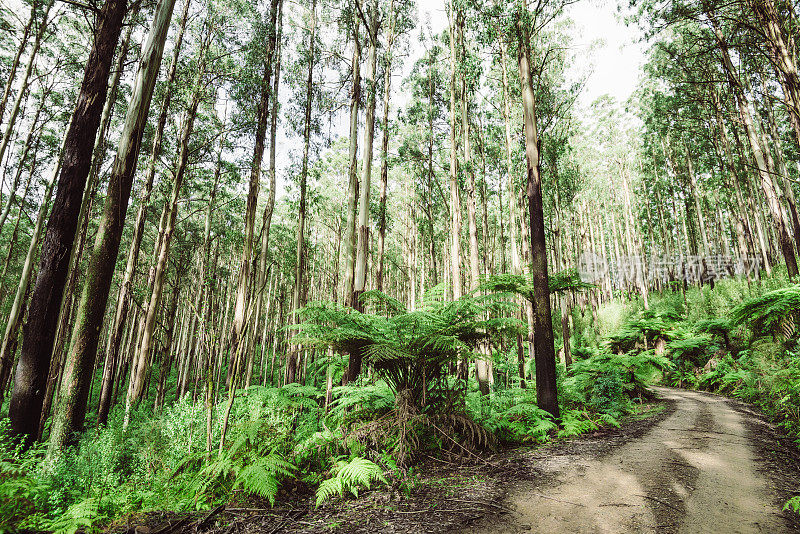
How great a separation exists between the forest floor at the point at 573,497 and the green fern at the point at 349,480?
0.11m

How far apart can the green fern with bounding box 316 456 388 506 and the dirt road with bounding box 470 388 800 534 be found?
116 centimetres

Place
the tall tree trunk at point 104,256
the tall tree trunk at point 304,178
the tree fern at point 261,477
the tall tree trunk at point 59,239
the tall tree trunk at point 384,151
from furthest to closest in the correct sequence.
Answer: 1. the tall tree trunk at point 384,151
2. the tall tree trunk at point 304,178
3. the tall tree trunk at point 59,239
4. the tall tree trunk at point 104,256
5. the tree fern at point 261,477

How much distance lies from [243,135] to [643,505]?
14.4m

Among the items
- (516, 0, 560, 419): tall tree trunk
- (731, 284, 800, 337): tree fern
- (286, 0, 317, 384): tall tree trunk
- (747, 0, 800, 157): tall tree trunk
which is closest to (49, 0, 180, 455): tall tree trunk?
(286, 0, 317, 384): tall tree trunk

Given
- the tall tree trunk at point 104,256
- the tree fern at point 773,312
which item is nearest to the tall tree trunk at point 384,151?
the tall tree trunk at point 104,256

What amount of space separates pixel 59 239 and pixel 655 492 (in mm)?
7244

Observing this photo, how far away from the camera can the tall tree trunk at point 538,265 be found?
20.2ft

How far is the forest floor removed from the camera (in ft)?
8.17

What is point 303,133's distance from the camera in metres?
12.3

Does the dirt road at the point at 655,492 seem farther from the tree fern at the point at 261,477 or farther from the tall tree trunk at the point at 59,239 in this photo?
the tall tree trunk at the point at 59,239

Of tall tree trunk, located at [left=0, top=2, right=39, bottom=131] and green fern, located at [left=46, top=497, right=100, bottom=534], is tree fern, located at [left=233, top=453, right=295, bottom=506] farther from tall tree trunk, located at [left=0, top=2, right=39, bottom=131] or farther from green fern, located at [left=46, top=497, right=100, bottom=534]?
tall tree trunk, located at [left=0, top=2, right=39, bottom=131]

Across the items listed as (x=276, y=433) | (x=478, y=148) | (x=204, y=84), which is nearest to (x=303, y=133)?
(x=204, y=84)

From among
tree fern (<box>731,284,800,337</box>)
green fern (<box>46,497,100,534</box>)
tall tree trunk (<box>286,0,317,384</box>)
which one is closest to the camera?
green fern (<box>46,497,100,534</box>)

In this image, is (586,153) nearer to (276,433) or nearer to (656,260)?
(656,260)
